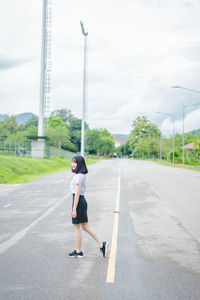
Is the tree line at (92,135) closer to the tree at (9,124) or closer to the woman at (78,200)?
the tree at (9,124)

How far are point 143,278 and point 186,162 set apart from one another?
60.0m

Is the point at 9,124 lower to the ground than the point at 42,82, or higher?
lower

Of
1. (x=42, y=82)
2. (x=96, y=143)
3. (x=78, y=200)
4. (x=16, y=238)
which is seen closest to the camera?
(x=78, y=200)

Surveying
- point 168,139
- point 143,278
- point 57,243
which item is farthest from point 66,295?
point 168,139

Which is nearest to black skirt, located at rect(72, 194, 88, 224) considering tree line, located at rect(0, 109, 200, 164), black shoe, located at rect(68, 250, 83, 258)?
black shoe, located at rect(68, 250, 83, 258)

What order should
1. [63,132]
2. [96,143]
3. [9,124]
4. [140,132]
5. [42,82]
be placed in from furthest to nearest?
[96,143], [140,132], [9,124], [63,132], [42,82]

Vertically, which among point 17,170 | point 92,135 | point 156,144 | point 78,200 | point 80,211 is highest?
point 92,135

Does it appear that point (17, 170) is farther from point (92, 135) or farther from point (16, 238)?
point (92, 135)

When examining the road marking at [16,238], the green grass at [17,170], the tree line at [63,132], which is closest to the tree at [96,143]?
the tree line at [63,132]

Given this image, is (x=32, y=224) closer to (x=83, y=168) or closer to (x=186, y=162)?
(x=83, y=168)

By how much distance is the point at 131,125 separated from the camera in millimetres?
136000

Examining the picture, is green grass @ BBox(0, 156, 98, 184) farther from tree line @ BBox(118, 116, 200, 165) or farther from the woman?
tree line @ BBox(118, 116, 200, 165)

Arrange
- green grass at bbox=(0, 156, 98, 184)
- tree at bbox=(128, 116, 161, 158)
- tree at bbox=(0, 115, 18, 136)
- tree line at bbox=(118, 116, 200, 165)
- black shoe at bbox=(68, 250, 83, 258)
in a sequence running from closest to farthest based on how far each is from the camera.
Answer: black shoe at bbox=(68, 250, 83, 258), green grass at bbox=(0, 156, 98, 184), tree line at bbox=(118, 116, 200, 165), tree at bbox=(0, 115, 18, 136), tree at bbox=(128, 116, 161, 158)

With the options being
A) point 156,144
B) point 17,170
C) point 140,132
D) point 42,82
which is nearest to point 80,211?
point 17,170
